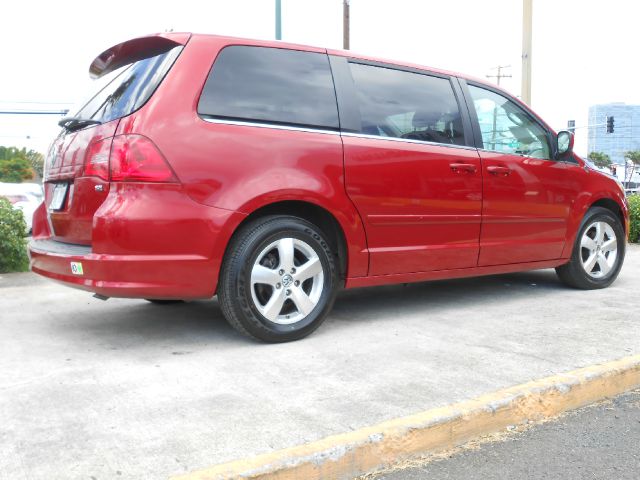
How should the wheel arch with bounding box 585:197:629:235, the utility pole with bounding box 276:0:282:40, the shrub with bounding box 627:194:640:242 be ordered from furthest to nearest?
the utility pole with bounding box 276:0:282:40
the shrub with bounding box 627:194:640:242
the wheel arch with bounding box 585:197:629:235

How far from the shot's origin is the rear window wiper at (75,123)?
3.62 metres

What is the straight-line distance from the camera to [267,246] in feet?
11.7

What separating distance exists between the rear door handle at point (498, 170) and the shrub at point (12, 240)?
501 centimetres

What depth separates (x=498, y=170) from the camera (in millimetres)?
4680

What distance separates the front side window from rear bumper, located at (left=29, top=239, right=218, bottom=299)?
2.47 m

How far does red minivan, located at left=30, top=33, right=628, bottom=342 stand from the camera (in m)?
3.31

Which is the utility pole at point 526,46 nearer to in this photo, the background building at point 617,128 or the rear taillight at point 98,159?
the rear taillight at point 98,159

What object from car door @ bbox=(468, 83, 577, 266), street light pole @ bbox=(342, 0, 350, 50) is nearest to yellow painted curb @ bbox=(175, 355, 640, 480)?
car door @ bbox=(468, 83, 577, 266)

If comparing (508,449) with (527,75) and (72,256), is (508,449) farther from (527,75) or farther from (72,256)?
(527,75)

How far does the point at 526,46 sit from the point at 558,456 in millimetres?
12167

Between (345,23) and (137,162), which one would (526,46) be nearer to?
(345,23)

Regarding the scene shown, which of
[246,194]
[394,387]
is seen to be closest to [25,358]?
[246,194]

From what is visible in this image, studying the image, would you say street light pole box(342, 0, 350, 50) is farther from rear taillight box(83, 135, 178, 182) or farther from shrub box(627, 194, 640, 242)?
rear taillight box(83, 135, 178, 182)

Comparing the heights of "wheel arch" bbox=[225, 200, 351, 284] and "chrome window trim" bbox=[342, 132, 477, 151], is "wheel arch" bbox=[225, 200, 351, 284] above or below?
below
